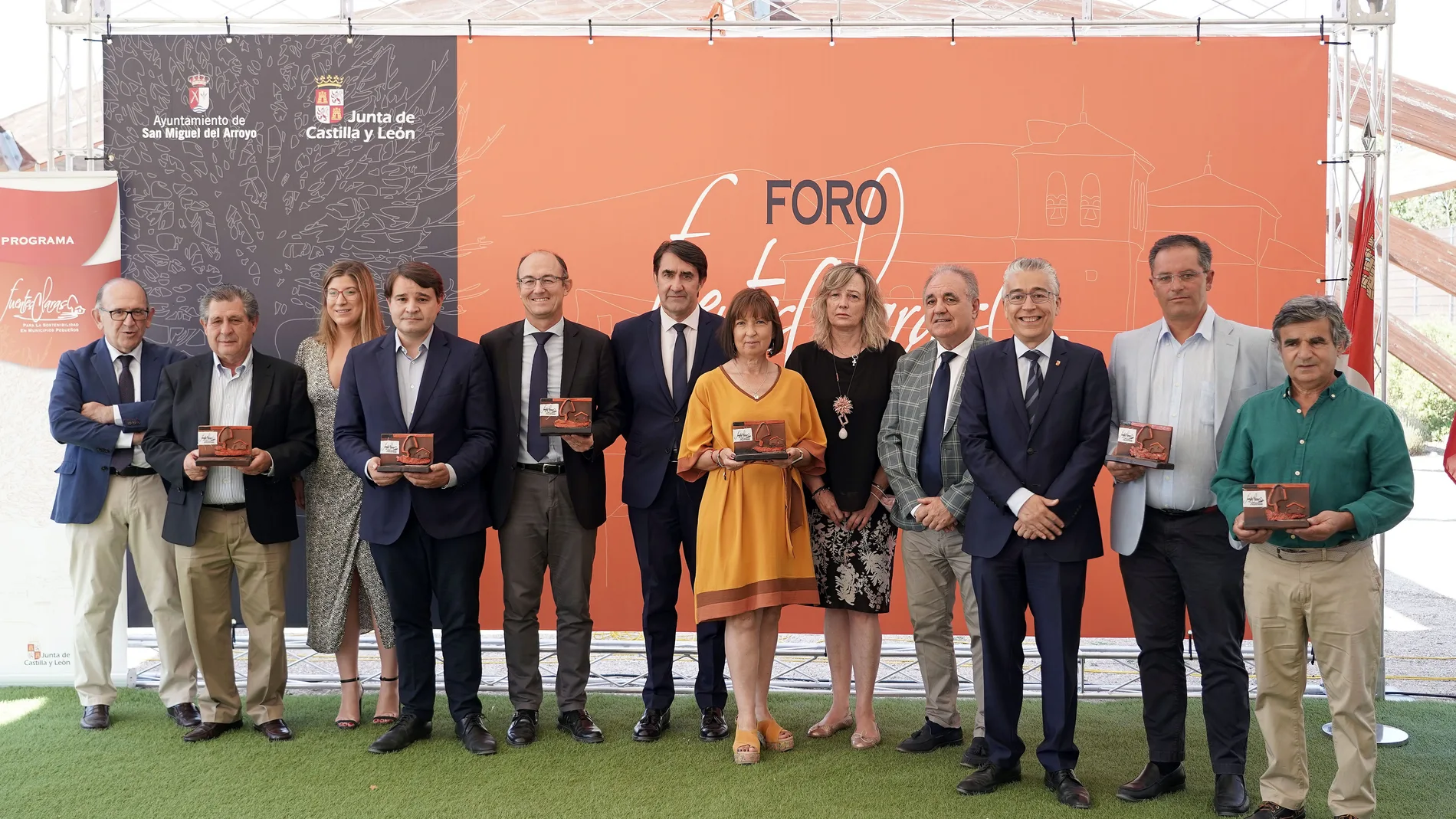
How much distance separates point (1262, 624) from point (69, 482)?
471cm

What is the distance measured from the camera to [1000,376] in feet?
11.3

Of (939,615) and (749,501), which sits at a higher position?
(749,501)

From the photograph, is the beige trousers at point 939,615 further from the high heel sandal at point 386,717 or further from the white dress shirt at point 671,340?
the high heel sandal at point 386,717

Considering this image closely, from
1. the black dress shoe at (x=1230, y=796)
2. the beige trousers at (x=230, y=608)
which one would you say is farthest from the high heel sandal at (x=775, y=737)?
the beige trousers at (x=230, y=608)

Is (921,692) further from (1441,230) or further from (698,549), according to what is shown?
(1441,230)

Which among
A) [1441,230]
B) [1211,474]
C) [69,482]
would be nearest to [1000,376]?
[1211,474]

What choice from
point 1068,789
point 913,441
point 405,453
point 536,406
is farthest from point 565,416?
point 1068,789

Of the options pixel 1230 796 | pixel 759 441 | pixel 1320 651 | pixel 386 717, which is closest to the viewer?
pixel 1320 651

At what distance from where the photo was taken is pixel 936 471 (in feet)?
12.3

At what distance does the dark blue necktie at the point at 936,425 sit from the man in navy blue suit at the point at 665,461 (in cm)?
84

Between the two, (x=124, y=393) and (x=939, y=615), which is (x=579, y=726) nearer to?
(x=939, y=615)

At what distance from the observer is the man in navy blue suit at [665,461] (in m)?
4.03

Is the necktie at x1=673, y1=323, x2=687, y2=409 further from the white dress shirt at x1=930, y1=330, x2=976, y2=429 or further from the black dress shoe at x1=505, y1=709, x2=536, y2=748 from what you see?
the black dress shoe at x1=505, y1=709, x2=536, y2=748

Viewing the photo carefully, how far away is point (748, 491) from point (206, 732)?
2.47 meters
